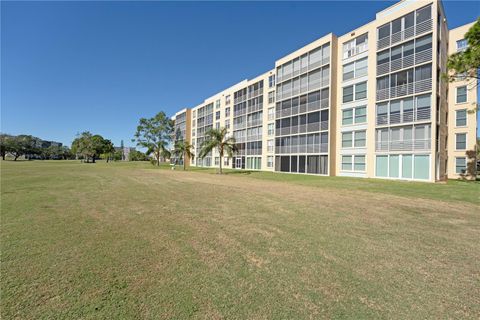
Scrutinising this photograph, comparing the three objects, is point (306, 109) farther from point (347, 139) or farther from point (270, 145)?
point (270, 145)

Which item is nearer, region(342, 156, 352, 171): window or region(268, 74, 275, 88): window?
region(342, 156, 352, 171): window

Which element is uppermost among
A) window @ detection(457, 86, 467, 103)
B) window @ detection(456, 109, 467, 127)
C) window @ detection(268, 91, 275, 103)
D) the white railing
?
window @ detection(268, 91, 275, 103)

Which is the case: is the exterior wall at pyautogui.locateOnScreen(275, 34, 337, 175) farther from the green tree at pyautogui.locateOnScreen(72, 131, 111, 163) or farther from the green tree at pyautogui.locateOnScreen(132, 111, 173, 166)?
the green tree at pyautogui.locateOnScreen(72, 131, 111, 163)

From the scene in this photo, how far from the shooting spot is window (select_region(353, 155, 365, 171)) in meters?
28.3

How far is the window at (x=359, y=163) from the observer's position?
28258 millimetres

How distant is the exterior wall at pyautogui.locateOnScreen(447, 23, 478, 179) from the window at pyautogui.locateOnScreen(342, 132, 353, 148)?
12370 millimetres

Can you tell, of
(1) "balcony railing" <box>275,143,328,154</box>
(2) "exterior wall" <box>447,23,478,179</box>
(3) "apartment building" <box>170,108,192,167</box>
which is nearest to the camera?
(2) "exterior wall" <box>447,23,478,179</box>

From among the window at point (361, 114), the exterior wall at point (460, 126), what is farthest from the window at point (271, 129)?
the exterior wall at point (460, 126)

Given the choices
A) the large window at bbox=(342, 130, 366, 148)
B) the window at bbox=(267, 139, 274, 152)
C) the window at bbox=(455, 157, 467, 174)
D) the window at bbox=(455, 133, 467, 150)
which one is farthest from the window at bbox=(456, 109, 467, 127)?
the window at bbox=(267, 139, 274, 152)

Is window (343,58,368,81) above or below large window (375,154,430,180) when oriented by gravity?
above

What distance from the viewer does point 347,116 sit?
99.3 feet

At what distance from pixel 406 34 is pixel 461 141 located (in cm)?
1535

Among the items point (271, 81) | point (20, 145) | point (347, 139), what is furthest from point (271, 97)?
point (20, 145)

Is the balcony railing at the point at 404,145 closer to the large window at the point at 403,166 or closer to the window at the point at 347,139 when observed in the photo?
the large window at the point at 403,166
